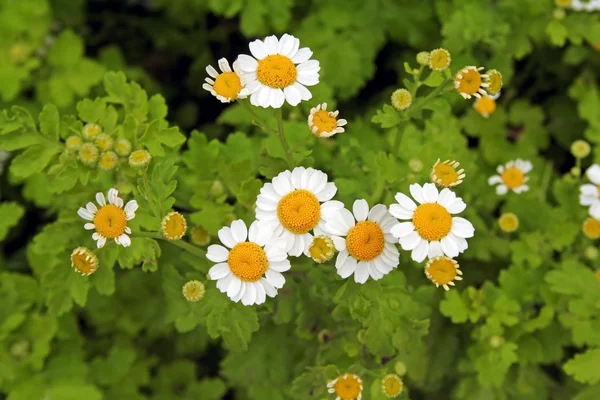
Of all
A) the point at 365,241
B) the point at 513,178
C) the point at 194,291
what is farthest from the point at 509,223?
the point at 194,291

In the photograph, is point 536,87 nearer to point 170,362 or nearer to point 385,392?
point 385,392

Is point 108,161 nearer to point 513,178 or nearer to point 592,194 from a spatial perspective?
point 513,178

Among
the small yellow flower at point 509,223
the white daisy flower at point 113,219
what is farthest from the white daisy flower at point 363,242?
the small yellow flower at point 509,223

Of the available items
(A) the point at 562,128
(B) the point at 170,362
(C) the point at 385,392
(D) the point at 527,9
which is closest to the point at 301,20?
(D) the point at 527,9

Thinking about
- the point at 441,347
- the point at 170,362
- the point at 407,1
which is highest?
the point at 407,1

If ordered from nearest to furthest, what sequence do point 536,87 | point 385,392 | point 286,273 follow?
1. point 385,392
2. point 286,273
3. point 536,87
